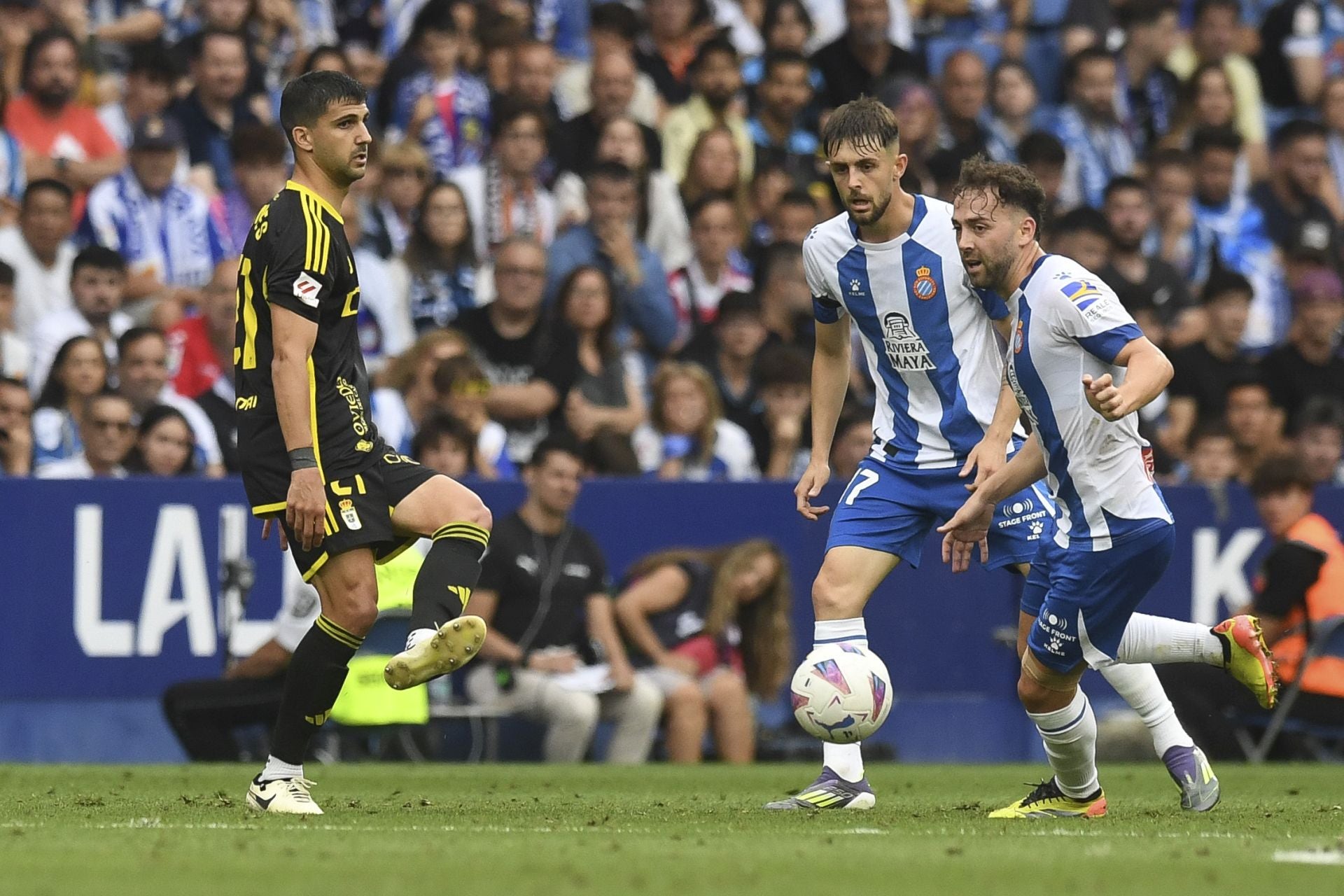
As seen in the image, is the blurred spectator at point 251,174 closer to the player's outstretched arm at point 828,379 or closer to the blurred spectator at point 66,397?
the blurred spectator at point 66,397

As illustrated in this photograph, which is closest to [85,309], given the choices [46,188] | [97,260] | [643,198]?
A: [97,260]

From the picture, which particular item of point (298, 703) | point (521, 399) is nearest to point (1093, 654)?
point (298, 703)

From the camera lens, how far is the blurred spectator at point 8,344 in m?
12.4

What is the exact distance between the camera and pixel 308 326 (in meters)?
7.10

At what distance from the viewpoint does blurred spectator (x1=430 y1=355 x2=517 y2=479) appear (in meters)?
12.4

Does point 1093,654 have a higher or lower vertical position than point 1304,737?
higher

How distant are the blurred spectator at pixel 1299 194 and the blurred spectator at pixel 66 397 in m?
8.72

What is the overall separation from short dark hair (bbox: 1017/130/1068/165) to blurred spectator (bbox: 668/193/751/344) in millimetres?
2310


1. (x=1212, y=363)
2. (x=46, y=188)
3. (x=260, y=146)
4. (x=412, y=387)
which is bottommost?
(x=412, y=387)

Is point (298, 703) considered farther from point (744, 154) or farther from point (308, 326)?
point (744, 154)

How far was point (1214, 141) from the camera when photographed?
16188 mm

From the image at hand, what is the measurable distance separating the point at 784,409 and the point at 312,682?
20.7ft

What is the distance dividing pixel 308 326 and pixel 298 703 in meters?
1.28

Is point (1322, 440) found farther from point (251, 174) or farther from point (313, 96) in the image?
point (313, 96)
